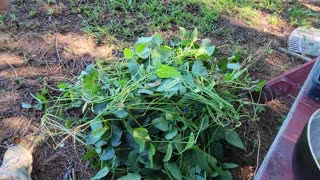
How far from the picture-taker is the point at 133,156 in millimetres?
1480

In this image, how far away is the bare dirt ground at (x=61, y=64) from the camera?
1668mm

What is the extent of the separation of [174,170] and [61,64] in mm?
1115

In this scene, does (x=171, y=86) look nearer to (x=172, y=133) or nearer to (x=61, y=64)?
(x=172, y=133)

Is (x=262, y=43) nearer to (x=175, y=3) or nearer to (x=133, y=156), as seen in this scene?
(x=175, y=3)

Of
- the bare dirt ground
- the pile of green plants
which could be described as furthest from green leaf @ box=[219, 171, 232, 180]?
the bare dirt ground

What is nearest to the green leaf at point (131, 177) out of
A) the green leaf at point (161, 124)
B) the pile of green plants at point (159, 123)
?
the pile of green plants at point (159, 123)

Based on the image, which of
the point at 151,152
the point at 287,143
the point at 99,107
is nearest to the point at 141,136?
the point at 151,152

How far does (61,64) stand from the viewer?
215 cm

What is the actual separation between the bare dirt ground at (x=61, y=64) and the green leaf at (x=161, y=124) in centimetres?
42

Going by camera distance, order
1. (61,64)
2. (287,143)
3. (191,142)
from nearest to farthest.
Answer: (287,143), (191,142), (61,64)

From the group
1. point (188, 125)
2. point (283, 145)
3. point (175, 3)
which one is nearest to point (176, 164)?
point (188, 125)

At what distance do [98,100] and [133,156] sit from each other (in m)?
0.31

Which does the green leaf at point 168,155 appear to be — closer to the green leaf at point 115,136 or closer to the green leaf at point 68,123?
the green leaf at point 115,136

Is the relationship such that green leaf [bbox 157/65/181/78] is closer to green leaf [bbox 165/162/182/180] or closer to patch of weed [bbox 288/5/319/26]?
green leaf [bbox 165/162/182/180]
